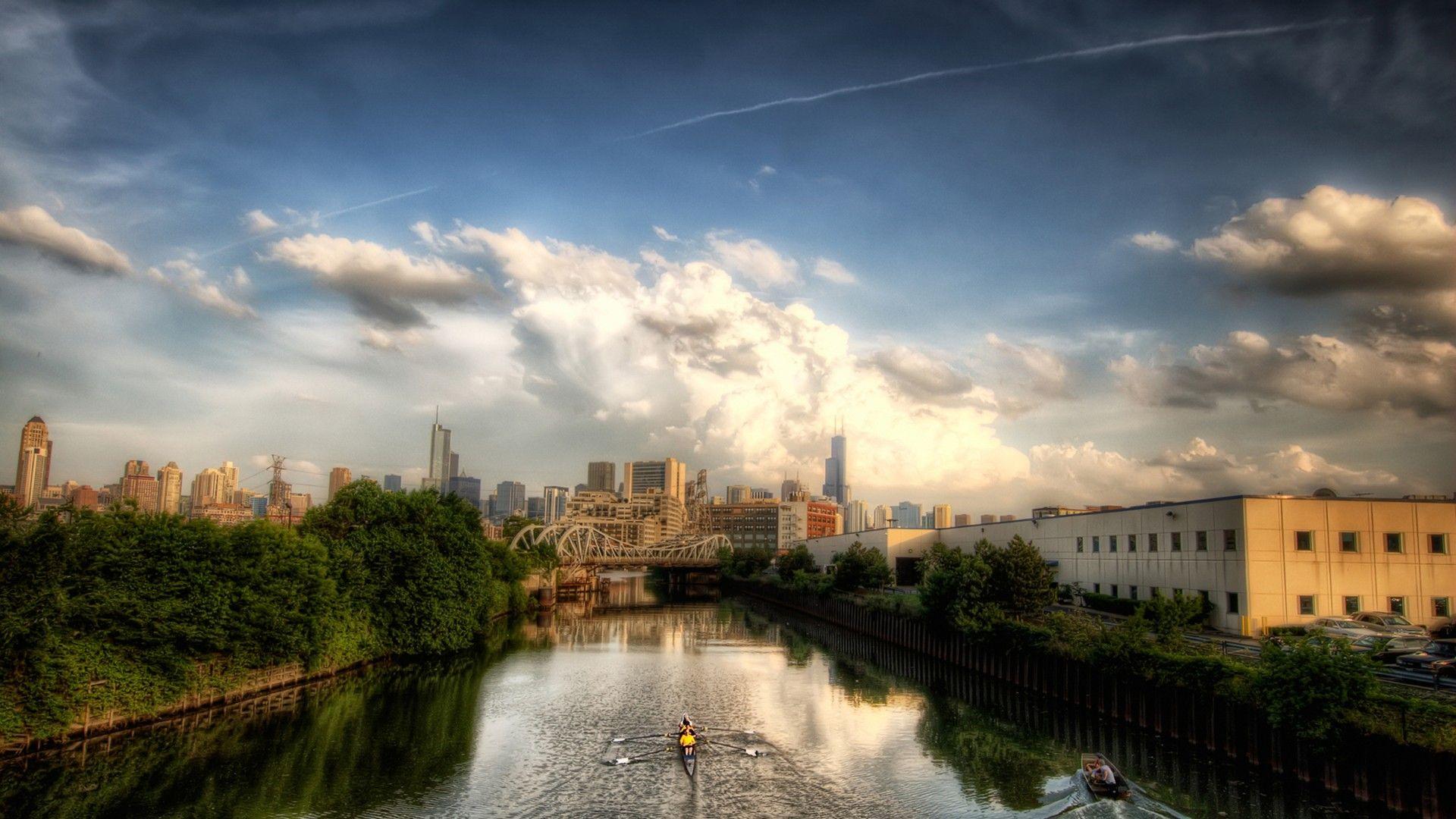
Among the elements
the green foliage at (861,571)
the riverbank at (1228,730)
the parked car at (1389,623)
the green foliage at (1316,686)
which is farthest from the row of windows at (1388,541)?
the green foliage at (861,571)

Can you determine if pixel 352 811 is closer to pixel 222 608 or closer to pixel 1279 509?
pixel 222 608

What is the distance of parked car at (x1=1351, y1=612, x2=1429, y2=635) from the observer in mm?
49656

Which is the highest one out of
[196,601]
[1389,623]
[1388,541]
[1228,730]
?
[1388,541]

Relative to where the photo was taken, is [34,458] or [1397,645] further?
[34,458]

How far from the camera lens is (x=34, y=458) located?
103938 millimetres

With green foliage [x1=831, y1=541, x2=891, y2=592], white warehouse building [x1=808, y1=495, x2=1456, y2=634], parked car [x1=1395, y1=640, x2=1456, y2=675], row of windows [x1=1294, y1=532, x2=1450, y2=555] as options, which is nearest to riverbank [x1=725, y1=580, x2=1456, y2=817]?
parked car [x1=1395, y1=640, x2=1456, y2=675]

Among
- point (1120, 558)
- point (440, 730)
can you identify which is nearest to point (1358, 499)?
point (1120, 558)

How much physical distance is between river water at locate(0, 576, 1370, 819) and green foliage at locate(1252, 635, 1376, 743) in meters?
2.70

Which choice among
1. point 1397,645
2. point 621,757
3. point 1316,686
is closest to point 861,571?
point 1397,645

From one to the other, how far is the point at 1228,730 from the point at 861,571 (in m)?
73.1

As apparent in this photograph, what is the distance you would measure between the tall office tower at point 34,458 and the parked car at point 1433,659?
11902cm

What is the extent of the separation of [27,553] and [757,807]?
32742 mm

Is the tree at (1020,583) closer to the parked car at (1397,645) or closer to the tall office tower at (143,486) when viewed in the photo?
the parked car at (1397,645)

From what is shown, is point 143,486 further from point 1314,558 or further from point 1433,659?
point 1433,659
